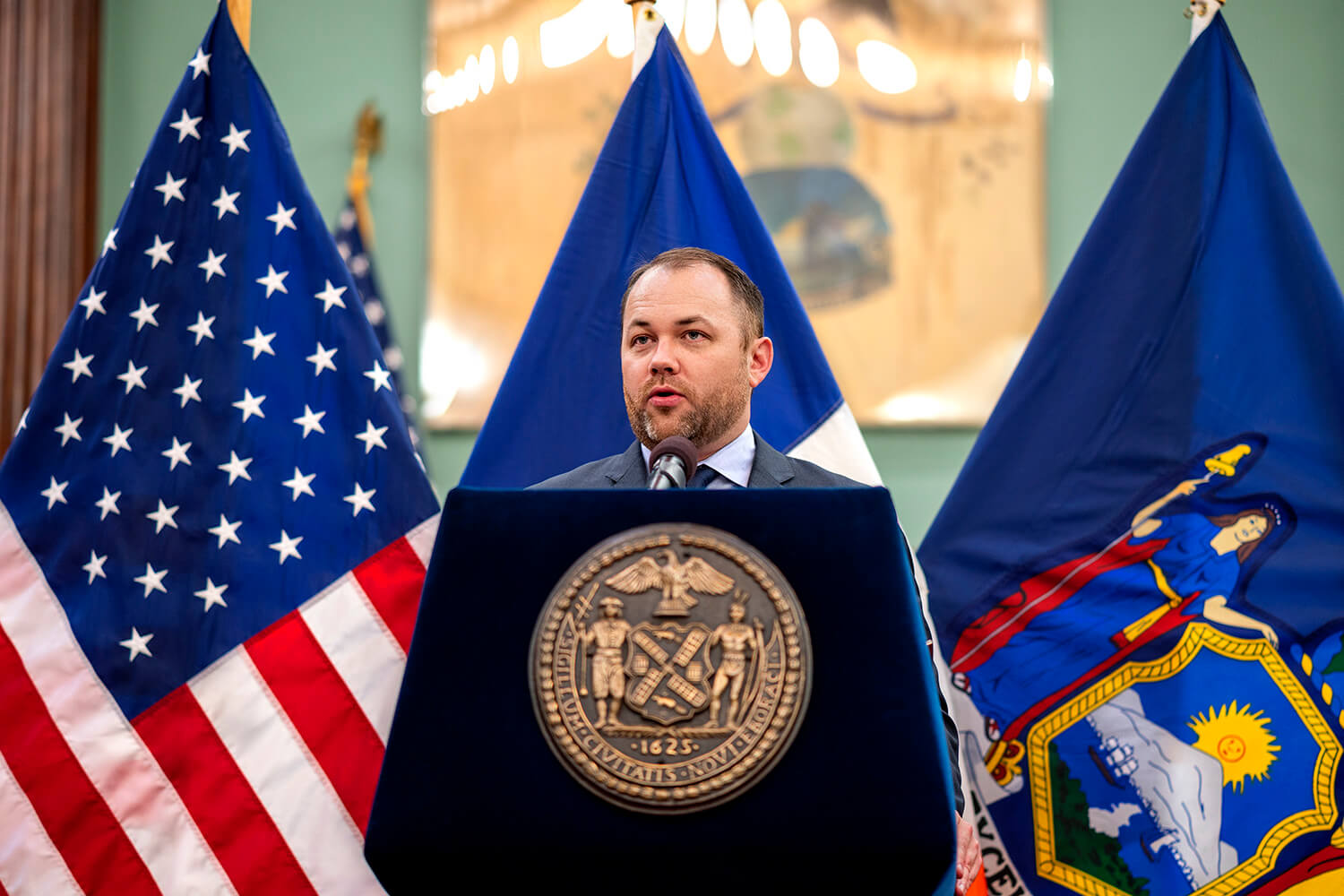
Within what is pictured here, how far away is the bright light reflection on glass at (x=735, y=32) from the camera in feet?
11.4

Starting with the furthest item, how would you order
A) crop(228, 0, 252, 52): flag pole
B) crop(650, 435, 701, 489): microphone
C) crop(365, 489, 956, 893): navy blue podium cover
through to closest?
crop(228, 0, 252, 52): flag pole < crop(650, 435, 701, 489): microphone < crop(365, 489, 956, 893): navy blue podium cover

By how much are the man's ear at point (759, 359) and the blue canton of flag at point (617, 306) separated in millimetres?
431

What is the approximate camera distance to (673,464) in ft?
4.29

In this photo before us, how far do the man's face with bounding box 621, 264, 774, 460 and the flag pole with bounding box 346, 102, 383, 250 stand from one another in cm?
200

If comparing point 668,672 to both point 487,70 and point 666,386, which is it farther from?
point 487,70

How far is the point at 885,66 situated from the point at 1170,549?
2.05 meters

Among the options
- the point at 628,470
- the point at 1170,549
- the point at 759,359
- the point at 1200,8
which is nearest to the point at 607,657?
the point at 628,470

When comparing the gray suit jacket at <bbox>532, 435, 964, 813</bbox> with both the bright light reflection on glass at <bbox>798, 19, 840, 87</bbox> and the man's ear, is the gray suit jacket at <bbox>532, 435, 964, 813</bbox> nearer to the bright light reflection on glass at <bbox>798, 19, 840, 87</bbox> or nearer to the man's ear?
the man's ear

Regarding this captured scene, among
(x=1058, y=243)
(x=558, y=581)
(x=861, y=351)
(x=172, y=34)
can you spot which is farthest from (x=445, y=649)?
(x=172, y=34)

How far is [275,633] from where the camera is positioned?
1992mm

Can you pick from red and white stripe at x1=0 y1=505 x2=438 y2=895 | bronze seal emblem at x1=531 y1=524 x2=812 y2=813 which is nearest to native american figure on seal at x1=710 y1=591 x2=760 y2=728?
bronze seal emblem at x1=531 y1=524 x2=812 y2=813

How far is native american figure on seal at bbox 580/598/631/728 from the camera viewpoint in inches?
44.1

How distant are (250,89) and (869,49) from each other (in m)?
2.08

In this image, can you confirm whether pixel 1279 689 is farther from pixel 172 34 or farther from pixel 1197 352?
pixel 172 34
